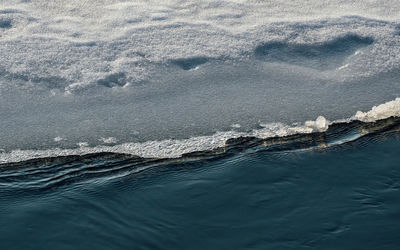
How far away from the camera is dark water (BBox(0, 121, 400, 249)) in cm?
217

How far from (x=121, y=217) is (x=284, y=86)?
4.81ft

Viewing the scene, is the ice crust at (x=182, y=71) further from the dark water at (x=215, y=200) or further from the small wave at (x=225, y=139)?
the dark water at (x=215, y=200)

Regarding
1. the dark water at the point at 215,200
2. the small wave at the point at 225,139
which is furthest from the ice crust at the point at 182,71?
the dark water at the point at 215,200

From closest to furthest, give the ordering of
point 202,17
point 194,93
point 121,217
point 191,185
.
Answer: point 121,217 < point 191,185 < point 194,93 < point 202,17

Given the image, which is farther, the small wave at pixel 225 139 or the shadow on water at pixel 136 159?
the small wave at pixel 225 139

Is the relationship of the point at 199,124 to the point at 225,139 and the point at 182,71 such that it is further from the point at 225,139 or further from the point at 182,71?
the point at 182,71

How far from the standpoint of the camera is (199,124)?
2.87 m

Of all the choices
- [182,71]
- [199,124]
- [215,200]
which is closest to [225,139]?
[199,124]

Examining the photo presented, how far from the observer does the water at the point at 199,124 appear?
224 centimetres

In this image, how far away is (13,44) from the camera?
11.9 feet

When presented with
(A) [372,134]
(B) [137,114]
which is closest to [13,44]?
(B) [137,114]

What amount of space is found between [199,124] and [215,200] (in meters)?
0.64

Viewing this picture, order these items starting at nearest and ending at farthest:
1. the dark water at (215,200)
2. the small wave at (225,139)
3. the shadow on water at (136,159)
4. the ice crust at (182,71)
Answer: the dark water at (215,200) < the shadow on water at (136,159) < the small wave at (225,139) < the ice crust at (182,71)

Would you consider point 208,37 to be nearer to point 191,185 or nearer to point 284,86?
point 284,86
